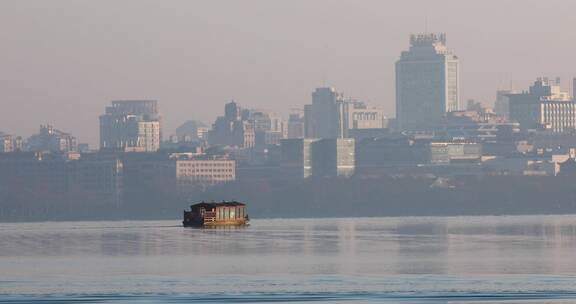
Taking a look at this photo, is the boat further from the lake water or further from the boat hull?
the lake water

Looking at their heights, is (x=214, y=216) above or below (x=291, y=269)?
above

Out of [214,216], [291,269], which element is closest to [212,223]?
[214,216]

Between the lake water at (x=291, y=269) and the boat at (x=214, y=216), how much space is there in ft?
75.3

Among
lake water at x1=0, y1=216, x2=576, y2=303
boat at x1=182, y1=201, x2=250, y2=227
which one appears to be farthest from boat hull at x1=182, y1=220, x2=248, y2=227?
lake water at x1=0, y1=216, x2=576, y2=303

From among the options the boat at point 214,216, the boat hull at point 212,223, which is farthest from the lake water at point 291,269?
the boat at point 214,216

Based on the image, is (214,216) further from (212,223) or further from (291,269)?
(291,269)

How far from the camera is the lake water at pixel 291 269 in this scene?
6931 cm

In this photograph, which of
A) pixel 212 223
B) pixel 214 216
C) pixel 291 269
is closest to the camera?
pixel 291 269

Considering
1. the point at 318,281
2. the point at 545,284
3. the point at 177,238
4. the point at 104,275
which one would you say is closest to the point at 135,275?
the point at 104,275

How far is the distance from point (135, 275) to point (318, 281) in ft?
24.1

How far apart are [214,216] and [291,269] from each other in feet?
210

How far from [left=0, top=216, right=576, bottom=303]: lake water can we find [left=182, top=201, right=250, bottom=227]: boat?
75.3 ft

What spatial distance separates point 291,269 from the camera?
3282 inches

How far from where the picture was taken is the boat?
5723 inches
